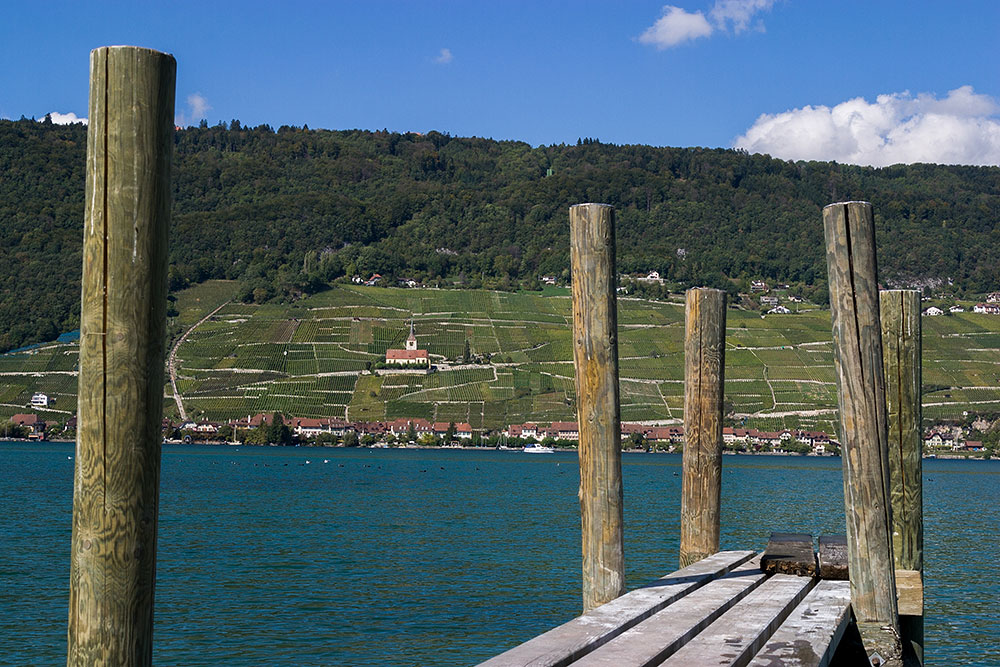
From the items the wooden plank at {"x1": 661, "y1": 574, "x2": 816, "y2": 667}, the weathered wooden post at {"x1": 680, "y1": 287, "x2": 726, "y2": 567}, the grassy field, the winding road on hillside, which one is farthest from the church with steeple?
the wooden plank at {"x1": 661, "y1": 574, "x2": 816, "y2": 667}

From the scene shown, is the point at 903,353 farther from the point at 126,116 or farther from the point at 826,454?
the point at 826,454

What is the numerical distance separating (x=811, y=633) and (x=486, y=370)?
166m

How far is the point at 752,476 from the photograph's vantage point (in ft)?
370

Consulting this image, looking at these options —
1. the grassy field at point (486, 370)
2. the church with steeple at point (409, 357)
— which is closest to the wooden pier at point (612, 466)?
the grassy field at point (486, 370)

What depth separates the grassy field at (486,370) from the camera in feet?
525

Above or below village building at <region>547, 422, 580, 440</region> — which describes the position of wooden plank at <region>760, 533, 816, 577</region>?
above

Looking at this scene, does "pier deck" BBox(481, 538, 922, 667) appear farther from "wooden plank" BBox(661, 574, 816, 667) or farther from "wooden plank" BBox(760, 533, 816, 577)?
"wooden plank" BBox(760, 533, 816, 577)

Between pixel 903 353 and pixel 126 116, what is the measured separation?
24.5ft

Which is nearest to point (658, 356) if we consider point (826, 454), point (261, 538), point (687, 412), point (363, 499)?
point (826, 454)

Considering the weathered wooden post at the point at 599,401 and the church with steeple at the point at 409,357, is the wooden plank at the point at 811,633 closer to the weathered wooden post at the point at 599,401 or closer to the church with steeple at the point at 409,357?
the weathered wooden post at the point at 599,401

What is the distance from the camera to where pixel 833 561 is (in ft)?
31.4

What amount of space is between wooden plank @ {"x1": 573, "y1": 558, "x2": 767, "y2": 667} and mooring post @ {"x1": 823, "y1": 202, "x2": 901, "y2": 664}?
0.98m

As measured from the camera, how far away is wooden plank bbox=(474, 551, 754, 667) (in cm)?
552

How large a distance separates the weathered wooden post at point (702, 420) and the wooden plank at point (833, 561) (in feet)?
5.35
